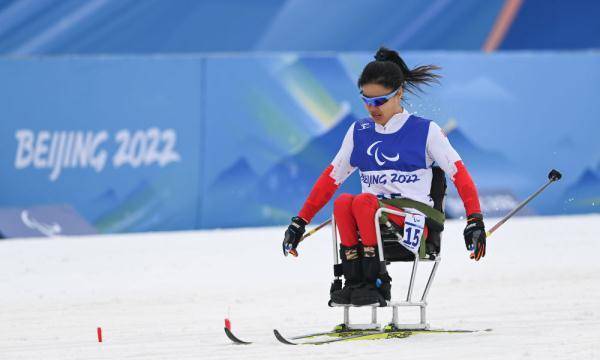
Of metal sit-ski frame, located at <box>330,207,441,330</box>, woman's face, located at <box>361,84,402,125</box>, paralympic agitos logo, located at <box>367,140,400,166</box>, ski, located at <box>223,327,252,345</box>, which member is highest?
woman's face, located at <box>361,84,402,125</box>

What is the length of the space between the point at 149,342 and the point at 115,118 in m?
5.75

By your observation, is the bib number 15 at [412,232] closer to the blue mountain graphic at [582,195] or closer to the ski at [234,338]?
the ski at [234,338]

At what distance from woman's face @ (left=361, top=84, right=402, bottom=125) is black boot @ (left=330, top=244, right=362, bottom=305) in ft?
2.21

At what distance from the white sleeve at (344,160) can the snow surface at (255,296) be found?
2.73 feet

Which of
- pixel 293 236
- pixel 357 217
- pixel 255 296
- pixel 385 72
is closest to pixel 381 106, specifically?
pixel 385 72

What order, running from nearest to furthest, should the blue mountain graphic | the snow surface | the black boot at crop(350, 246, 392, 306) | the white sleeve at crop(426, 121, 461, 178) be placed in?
the snow surface → the black boot at crop(350, 246, 392, 306) → the white sleeve at crop(426, 121, 461, 178) → the blue mountain graphic

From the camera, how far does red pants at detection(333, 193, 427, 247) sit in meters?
6.76

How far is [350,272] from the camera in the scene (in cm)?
689

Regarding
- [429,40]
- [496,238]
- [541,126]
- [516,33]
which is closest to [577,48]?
[516,33]

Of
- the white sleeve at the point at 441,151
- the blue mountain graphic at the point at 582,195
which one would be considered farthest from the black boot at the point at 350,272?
the blue mountain graphic at the point at 582,195

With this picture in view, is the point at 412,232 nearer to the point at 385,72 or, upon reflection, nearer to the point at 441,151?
the point at 441,151

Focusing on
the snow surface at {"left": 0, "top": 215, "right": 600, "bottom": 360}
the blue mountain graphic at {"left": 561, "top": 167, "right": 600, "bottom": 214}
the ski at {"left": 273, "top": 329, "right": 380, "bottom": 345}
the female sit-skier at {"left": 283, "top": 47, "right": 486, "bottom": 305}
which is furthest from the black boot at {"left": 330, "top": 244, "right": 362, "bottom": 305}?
the blue mountain graphic at {"left": 561, "top": 167, "right": 600, "bottom": 214}

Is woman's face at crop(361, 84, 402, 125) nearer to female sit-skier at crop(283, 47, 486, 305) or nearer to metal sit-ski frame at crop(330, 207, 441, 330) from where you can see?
female sit-skier at crop(283, 47, 486, 305)

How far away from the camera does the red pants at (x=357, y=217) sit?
22.2 ft
